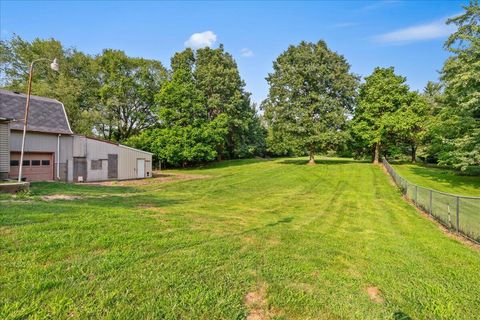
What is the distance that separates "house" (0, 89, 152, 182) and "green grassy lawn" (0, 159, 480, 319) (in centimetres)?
1286

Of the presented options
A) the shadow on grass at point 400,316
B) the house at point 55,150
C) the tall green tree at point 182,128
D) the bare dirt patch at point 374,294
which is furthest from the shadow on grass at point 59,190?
the tall green tree at point 182,128

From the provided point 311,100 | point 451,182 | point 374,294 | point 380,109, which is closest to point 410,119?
point 380,109

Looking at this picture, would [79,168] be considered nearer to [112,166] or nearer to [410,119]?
[112,166]

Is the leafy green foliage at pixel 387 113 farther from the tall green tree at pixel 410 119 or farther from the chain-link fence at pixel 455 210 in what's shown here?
the chain-link fence at pixel 455 210

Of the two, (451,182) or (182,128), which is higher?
(182,128)

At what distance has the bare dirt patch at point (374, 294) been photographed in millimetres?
4044

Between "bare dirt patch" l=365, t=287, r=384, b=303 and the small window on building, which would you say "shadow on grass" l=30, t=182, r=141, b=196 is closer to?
the small window on building

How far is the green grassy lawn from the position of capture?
3.53m

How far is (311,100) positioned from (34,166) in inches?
1235

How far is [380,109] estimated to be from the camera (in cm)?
3656

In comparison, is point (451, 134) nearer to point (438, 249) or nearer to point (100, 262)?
point (438, 249)

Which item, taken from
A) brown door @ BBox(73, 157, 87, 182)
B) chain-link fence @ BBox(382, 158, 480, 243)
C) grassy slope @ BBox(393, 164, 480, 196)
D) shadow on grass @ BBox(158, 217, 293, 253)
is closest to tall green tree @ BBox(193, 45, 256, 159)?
brown door @ BBox(73, 157, 87, 182)

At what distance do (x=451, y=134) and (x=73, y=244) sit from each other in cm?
2495

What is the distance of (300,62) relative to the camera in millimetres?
37594
